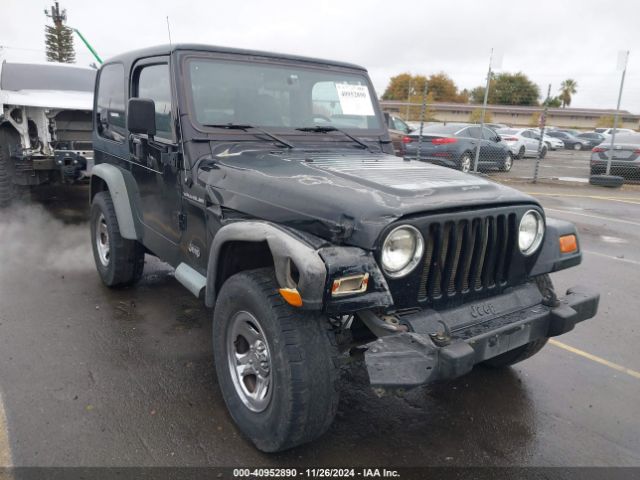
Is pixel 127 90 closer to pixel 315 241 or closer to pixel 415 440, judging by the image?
pixel 315 241

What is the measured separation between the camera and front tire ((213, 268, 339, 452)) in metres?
2.43

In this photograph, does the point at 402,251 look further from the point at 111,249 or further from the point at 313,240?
the point at 111,249

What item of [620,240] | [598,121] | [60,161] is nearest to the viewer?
[60,161]

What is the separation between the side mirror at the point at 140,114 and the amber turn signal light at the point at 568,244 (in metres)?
2.70

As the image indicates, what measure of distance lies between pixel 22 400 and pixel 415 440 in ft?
7.64

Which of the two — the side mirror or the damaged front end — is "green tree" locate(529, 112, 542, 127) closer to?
the damaged front end

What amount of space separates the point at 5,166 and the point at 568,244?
756 centimetres

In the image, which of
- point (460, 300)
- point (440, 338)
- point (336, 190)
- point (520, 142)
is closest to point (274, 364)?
point (440, 338)

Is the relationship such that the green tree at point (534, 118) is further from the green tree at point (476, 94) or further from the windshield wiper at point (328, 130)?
the windshield wiper at point (328, 130)

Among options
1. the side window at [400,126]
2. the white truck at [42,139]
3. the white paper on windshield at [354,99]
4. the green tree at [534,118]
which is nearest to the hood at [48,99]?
the white truck at [42,139]

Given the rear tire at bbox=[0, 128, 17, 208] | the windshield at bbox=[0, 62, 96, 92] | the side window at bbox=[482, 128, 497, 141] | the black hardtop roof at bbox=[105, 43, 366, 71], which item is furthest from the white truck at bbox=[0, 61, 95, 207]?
the side window at bbox=[482, 128, 497, 141]

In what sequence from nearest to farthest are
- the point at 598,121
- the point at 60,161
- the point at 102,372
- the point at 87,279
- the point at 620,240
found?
the point at 102,372 → the point at 87,279 → the point at 60,161 → the point at 620,240 → the point at 598,121

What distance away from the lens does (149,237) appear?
165 inches

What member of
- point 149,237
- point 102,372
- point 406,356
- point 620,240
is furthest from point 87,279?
point 620,240
